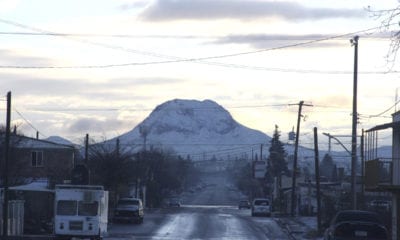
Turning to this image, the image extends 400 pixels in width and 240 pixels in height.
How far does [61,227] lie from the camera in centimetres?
4038

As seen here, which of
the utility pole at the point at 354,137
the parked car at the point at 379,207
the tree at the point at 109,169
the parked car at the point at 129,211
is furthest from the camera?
the tree at the point at 109,169

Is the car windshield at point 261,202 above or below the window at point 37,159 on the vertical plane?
below

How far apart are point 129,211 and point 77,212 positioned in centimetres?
2275

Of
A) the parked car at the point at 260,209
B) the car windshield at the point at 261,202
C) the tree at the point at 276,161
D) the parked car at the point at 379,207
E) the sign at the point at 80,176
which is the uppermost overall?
the tree at the point at 276,161

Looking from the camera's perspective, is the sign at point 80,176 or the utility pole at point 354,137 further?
the sign at point 80,176

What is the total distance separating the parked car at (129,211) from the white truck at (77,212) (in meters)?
22.1

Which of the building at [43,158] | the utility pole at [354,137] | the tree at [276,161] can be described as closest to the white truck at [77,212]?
the utility pole at [354,137]

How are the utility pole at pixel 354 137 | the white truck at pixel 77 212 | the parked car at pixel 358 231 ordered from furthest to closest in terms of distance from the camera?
the utility pole at pixel 354 137
the white truck at pixel 77 212
the parked car at pixel 358 231

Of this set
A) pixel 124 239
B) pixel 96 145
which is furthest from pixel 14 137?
pixel 124 239

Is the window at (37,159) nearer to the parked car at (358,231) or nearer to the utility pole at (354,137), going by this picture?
the utility pole at (354,137)

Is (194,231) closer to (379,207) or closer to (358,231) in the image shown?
(379,207)

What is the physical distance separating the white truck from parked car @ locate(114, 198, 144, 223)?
2213cm

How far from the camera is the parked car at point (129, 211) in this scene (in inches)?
2466

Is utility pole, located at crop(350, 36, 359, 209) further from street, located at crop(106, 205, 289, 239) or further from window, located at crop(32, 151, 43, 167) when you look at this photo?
window, located at crop(32, 151, 43, 167)
